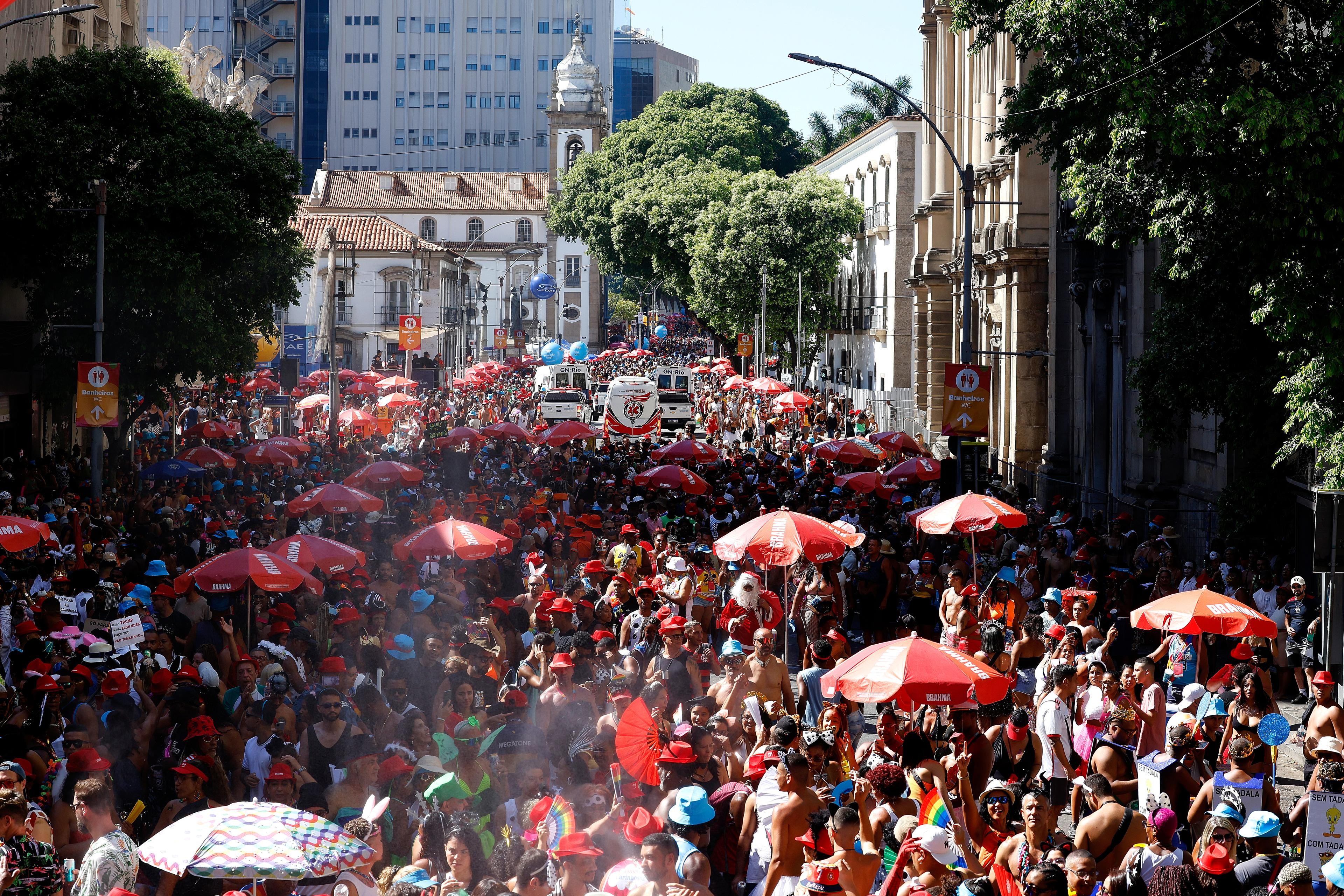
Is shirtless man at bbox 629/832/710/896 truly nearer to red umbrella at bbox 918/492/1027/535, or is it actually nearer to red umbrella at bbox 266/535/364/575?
red umbrella at bbox 266/535/364/575

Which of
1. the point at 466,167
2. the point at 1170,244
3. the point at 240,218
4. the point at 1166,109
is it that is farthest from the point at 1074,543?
the point at 466,167

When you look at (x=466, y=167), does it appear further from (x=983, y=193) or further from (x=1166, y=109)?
(x=1166, y=109)

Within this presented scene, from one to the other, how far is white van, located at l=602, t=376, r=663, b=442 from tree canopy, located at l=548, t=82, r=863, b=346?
1668 cm

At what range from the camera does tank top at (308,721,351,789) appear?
10.1 meters

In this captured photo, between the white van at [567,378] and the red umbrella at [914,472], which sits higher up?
the white van at [567,378]

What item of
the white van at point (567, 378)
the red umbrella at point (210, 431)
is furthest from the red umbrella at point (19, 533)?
the white van at point (567, 378)

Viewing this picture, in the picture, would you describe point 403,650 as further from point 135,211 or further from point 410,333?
point 410,333

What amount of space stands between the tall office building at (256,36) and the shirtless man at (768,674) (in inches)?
3966

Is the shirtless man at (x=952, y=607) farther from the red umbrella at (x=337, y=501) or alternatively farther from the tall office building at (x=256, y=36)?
the tall office building at (x=256, y=36)

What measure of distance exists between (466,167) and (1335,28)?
120m

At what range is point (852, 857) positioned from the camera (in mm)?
7895

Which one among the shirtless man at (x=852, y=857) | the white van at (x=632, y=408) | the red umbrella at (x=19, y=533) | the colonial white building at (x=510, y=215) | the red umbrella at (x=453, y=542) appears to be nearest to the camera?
the shirtless man at (x=852, y=857)

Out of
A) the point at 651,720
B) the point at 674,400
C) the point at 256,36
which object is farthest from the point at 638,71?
the point at 651,720

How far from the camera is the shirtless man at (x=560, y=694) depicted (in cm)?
1102
